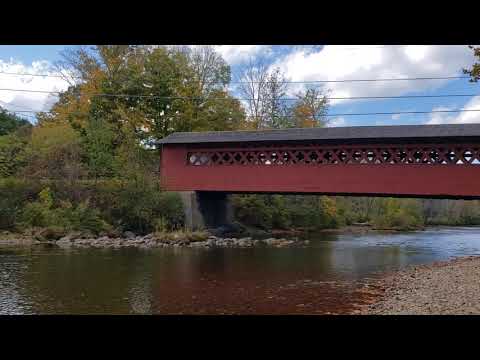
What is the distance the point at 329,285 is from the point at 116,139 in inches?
656

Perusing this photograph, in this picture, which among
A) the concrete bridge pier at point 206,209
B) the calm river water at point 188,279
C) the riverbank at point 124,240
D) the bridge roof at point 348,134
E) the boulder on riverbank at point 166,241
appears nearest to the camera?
the calm river water at point 188,279

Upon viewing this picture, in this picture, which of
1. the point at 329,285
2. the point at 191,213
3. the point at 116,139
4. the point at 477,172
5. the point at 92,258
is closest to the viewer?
the point at 329,285

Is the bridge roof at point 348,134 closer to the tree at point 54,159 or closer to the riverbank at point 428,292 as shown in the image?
the tree at point 54,159

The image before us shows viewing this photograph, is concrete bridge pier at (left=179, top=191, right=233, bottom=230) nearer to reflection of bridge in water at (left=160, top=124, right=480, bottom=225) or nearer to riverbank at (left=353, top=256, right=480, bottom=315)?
reflection of bridge in water at (left=160, top=124, right=480, bottom=225)

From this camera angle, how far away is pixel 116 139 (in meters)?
22.6

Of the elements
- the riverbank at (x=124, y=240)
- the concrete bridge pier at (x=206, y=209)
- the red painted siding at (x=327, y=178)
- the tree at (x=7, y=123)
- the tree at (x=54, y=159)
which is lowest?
the riverbank at (x=124, y=240)

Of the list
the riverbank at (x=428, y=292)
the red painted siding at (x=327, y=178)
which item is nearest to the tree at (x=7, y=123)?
the red painted siding at (x=327, y=178)

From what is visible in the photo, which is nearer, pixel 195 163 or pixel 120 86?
pixel 195 163

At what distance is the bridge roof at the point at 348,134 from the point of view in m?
14.5

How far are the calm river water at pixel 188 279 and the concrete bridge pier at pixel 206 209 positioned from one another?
389cm

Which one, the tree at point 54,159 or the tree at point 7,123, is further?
the tree at point 7,123

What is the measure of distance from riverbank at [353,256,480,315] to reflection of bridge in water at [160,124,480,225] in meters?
5.44

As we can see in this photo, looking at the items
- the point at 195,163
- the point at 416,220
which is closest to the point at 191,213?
the point at 195,163
